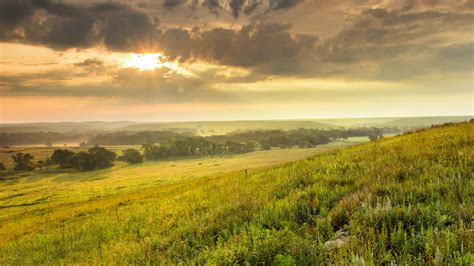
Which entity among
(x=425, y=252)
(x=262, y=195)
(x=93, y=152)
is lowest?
(x=93, y=152)

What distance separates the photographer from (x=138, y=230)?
10.1 m

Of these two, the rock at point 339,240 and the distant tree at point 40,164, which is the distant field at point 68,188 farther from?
the rock at point 339,240

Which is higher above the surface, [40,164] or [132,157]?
[132,157]

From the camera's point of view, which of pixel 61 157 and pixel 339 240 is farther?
pixel 61 157

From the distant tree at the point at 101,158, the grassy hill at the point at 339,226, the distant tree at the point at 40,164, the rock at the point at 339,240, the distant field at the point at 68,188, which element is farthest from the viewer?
the distant tree at the point at 40,164

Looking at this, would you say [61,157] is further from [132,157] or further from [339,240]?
[339,240]

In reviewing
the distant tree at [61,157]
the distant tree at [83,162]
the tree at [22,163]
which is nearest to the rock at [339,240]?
the distant tree at [83,162]

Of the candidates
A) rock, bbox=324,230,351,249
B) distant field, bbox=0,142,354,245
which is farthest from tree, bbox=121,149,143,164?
rock, bbox=324,230,351,249

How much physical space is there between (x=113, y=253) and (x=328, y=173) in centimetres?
715

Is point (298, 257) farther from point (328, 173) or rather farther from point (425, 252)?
point (328, 173)

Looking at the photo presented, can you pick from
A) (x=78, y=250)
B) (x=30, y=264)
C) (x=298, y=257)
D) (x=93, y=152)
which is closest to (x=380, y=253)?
(x=298, y=257)

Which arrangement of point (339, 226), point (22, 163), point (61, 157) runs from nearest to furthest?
point (339, 226) < point (61, 157) < point (22, 163)

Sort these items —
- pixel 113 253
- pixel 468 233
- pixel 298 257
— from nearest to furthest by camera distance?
pixel 468 233
pixel 298 257
pixel 113 253

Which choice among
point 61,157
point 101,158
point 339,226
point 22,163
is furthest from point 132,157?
point 339,226
